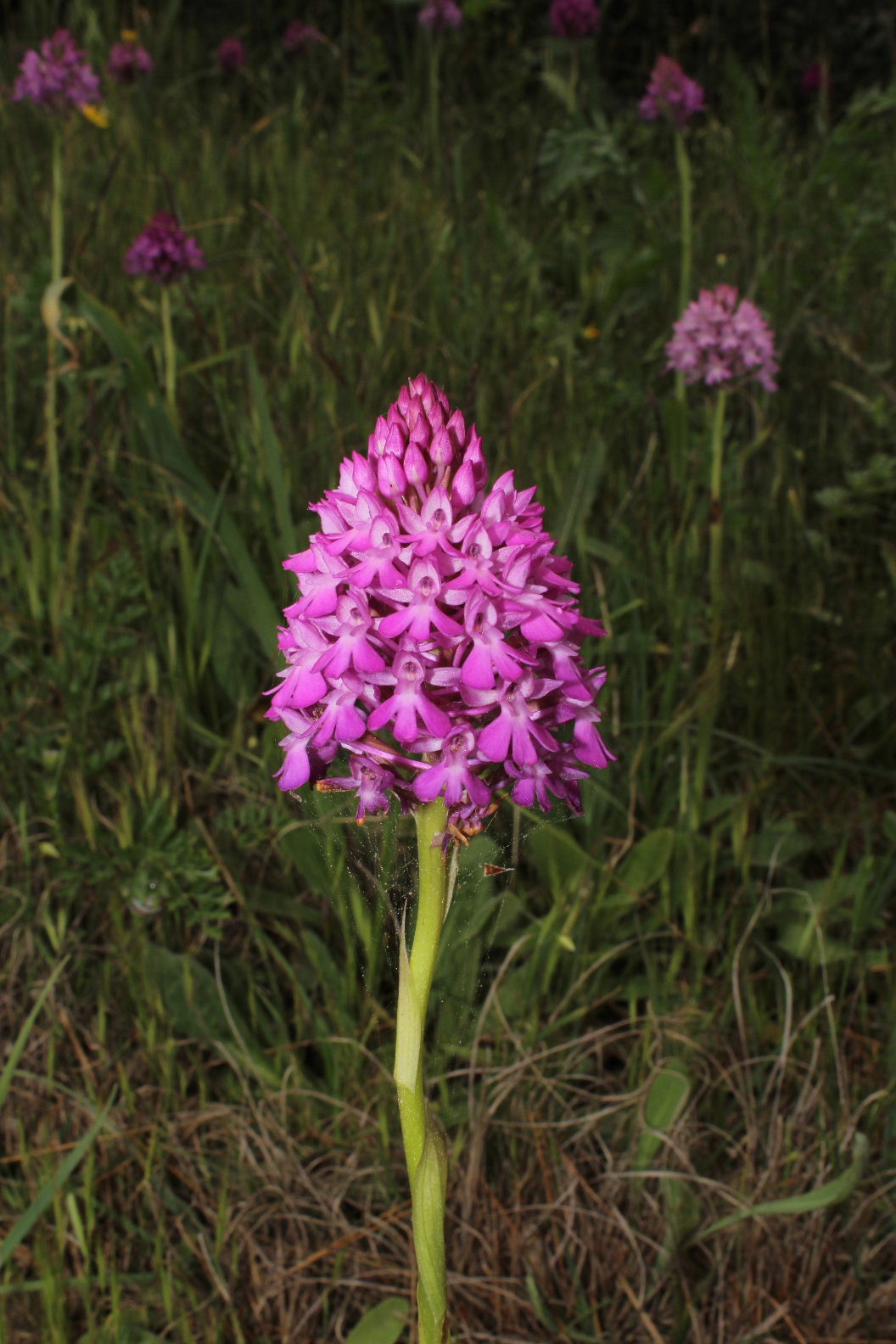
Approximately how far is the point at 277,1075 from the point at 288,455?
134 centimetres

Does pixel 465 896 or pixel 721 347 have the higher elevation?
pixel 721 347

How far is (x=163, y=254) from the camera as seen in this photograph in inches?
113

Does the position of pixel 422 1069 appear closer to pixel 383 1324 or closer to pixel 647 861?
pixel 383 1324

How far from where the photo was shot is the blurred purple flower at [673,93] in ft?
15.0

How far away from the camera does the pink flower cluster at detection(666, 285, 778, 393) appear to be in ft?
8.69

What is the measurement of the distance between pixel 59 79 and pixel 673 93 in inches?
85.9

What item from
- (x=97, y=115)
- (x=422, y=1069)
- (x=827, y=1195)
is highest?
(x=97, y=115)

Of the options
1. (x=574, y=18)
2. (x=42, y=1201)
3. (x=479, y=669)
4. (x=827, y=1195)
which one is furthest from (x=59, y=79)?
(x=827, y=1195)

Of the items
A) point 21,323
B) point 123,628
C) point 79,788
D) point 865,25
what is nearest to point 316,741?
point 79,788

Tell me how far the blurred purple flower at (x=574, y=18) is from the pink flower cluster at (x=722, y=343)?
2.93 m

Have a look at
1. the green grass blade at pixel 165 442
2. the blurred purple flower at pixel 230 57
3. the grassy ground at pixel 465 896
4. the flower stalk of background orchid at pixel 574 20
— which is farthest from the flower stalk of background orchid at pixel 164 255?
the blurred purple flower at pixel 230 57

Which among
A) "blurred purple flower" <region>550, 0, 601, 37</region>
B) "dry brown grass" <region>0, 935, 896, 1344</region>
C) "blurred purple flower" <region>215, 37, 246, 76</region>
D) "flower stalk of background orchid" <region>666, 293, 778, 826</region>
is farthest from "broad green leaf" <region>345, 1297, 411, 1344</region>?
"blurred purple flower" <region>215, 37, 246, 76</region>

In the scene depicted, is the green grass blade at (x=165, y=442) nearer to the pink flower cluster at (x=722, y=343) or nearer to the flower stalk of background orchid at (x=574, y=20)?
the pink flower cluster at (x=722, y=343)

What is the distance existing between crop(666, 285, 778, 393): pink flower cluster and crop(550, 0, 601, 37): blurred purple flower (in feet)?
9.63
